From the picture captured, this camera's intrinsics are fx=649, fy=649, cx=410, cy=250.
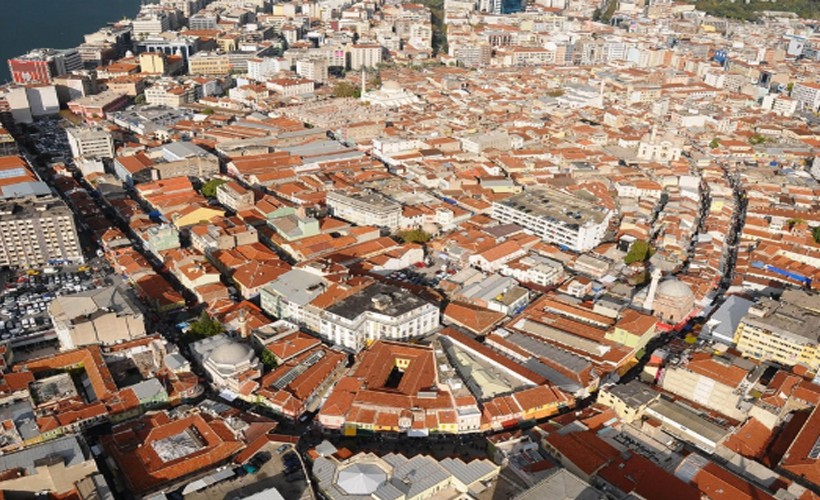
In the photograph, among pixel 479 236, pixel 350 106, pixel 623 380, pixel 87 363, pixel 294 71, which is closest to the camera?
pixel 87 363

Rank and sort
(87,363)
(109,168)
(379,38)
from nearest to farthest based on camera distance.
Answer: (87,363), (109,168), (379,38)

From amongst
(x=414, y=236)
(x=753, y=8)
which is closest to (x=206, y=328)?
(x=414, y=236)

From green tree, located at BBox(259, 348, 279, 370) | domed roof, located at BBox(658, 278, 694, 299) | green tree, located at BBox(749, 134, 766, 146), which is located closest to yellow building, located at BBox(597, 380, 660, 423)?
domed roof, located at BBox(658, 278, 694, 299)

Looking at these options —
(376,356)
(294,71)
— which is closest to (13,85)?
(294,71)

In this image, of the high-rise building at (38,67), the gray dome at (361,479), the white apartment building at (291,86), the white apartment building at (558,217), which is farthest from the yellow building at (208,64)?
the gray dome at (361,479)

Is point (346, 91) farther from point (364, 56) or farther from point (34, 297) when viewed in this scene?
point (34, 297)

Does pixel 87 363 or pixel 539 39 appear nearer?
pixel 87 363

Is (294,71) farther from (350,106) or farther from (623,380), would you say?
(623,380)

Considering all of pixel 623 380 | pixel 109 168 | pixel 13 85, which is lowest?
pixel 623 380
